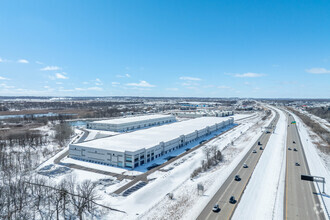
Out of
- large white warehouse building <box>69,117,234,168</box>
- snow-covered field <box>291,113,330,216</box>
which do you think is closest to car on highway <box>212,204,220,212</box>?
snow-covered field <box>291,113,330,216</box>

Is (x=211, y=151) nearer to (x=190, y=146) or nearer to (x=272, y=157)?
(x=190, y=146)

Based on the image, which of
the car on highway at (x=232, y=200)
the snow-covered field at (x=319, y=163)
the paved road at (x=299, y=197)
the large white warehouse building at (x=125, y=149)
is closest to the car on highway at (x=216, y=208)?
the car on highway at (x=232, y=200)

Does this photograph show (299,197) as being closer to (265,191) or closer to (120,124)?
(265,191)

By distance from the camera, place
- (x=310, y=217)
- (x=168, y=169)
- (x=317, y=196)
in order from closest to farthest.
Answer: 1. (x=310, y=217)
2. (x=317, y=196)
3. (x=168, y=169)

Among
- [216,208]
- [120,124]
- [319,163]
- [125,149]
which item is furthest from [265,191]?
[120,124]

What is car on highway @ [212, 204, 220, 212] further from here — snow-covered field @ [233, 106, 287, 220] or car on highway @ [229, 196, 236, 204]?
car on highway @ [229, 196, 236, 204]

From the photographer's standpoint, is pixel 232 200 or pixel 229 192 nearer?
pixel 232 200

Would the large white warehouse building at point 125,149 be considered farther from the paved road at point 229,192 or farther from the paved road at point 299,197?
the paved road at point 299,197

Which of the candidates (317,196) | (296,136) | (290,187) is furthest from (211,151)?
(296,136)
